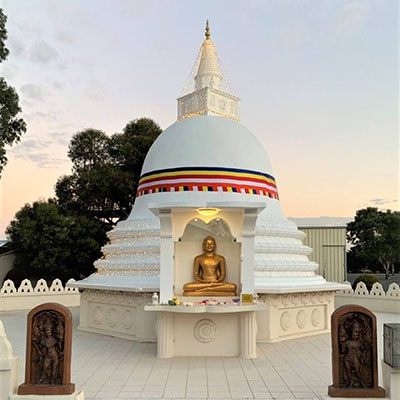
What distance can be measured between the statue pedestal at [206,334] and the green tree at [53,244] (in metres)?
16.6

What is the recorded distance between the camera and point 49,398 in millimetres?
6297

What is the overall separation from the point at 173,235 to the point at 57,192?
2202 centimetres

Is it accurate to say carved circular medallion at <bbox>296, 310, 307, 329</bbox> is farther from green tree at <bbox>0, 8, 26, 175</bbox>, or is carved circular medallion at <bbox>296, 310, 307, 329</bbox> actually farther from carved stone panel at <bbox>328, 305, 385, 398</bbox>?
green tree at <bbox>0, 8, 26, 175</bbox>

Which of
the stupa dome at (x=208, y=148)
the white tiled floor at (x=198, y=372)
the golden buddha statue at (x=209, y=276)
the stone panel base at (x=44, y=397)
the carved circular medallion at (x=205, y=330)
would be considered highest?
the stupa dome at (x=208, y=148)

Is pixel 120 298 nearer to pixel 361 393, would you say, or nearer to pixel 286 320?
→ pixel 286 320

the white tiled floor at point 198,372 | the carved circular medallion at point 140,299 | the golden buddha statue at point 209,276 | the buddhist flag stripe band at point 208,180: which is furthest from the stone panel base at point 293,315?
the buddhist flag stripe band at point 208,180

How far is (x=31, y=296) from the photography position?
19.5m

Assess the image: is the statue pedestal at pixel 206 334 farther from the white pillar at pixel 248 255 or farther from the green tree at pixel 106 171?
the green tree at pixel 106 171

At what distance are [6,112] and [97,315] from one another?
7.31 meters

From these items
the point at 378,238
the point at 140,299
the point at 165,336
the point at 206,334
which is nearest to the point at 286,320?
the point at 206,334

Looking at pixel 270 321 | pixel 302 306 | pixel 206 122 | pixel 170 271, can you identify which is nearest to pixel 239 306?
pixel 170 271

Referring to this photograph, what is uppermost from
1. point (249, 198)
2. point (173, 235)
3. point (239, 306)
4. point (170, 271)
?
point (249, 198)

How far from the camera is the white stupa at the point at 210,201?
1211 cm

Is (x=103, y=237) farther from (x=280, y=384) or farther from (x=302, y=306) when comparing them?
(x=280, y=384)
